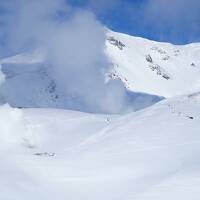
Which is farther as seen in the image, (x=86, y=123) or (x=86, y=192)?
(x=86, y=123)

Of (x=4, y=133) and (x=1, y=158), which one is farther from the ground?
(x=4, y=133)

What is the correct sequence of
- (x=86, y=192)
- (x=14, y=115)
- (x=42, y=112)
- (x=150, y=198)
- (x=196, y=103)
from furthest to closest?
1. (x=42, y=112)
2. (x=196, y=103)
3. (x=14, y=115)
4. (x=86, y=192)
5. (x=150, y=198)

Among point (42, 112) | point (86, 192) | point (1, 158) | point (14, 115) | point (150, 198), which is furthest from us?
point (42, 112)

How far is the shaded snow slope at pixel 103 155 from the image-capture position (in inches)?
1321

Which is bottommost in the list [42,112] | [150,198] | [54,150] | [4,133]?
[150,198]

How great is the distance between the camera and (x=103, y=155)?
45.1 metres

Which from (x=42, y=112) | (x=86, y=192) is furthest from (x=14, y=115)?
(x=86, y=192)

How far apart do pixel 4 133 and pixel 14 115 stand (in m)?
4.77

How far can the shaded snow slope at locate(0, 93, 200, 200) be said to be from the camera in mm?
33562

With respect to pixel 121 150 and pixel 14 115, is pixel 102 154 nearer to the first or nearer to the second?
pixel 121 150

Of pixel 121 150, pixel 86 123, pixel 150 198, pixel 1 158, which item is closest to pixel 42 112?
pixel 86 123

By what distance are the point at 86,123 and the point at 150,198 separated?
120 feet

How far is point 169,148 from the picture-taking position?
45938 mm

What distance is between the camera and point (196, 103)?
70312mm
